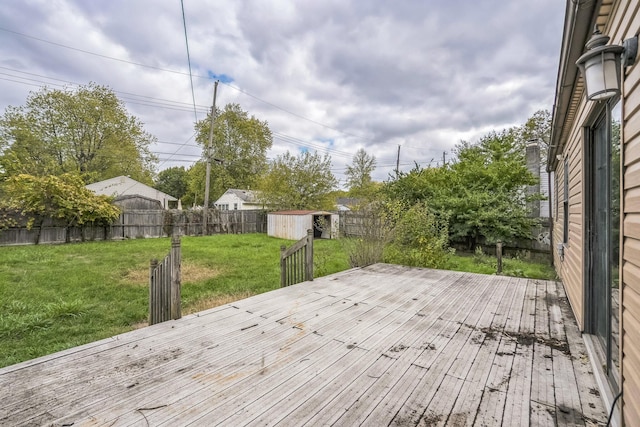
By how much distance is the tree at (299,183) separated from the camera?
1669 centimetres

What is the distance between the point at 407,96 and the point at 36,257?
41.2ft

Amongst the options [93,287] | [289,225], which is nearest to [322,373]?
[93,287]

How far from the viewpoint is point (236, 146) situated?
2506 centimetres

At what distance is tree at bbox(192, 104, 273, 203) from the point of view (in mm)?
24516

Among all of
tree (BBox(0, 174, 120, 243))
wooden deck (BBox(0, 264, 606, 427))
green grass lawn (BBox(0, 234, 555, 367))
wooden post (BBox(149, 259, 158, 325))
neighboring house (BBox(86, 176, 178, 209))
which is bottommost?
green grass lawn (BBox(0, 234, 555, 367))

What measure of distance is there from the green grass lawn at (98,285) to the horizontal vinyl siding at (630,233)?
13.2 ft

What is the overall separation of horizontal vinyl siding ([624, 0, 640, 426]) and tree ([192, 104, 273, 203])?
24.6 meters

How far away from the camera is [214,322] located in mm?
2824

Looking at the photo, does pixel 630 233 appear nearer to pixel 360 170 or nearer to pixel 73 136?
pixel 360 170

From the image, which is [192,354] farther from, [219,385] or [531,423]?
[531,423]

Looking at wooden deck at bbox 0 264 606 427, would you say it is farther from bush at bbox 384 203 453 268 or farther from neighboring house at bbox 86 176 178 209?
neighboring house at bbox 86 176 178 209

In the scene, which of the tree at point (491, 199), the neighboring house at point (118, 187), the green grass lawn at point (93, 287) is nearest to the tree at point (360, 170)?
the tree at point (491, 199)

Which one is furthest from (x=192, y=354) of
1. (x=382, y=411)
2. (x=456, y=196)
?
(x=456, y=196)

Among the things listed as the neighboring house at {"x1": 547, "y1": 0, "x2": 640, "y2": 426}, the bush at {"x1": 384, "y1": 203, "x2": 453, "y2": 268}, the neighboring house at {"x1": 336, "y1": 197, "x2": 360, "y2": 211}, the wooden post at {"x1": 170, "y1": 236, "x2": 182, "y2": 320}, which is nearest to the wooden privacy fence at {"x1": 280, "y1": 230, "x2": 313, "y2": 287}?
the wooden post at {"x1": 170, "y1": 236, "x2": 182, "y2": 320}
